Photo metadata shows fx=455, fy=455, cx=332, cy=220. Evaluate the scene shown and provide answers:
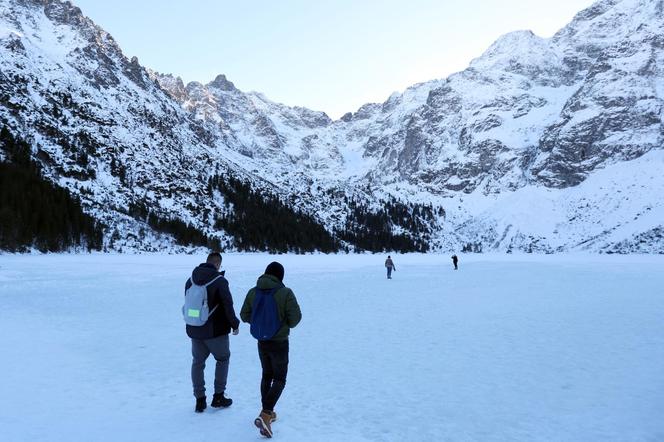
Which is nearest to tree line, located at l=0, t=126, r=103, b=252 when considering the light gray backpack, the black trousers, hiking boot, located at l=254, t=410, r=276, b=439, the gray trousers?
the gray trousers

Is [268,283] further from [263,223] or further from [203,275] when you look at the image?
[263,223]

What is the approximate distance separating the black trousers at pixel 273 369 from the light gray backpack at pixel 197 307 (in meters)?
1.04

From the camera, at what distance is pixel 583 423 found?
24.5 ft

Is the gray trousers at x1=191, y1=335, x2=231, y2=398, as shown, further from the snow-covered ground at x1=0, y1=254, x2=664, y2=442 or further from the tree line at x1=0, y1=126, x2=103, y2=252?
the tree line at x1=0, y1=126, x2=103, y2=252

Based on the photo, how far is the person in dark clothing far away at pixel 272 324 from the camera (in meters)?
6.88

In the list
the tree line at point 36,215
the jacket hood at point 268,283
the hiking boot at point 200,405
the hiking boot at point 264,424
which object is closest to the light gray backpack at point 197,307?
the jacket hood at point 268,283

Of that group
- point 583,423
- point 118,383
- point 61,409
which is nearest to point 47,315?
point 118,383

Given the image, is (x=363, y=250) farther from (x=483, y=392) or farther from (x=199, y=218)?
(x=483, y=392)

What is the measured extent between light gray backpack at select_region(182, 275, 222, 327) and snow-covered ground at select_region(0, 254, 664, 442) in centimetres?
159

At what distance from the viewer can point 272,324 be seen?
6.85m

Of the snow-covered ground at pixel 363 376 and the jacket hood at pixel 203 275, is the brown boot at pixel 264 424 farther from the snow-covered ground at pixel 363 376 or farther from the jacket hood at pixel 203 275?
the jacket hood at pixel 203 275

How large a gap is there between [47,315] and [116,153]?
459 feet

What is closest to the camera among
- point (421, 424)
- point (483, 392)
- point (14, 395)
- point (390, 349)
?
point (421, 424)

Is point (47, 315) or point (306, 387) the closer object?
point (306, 387)
